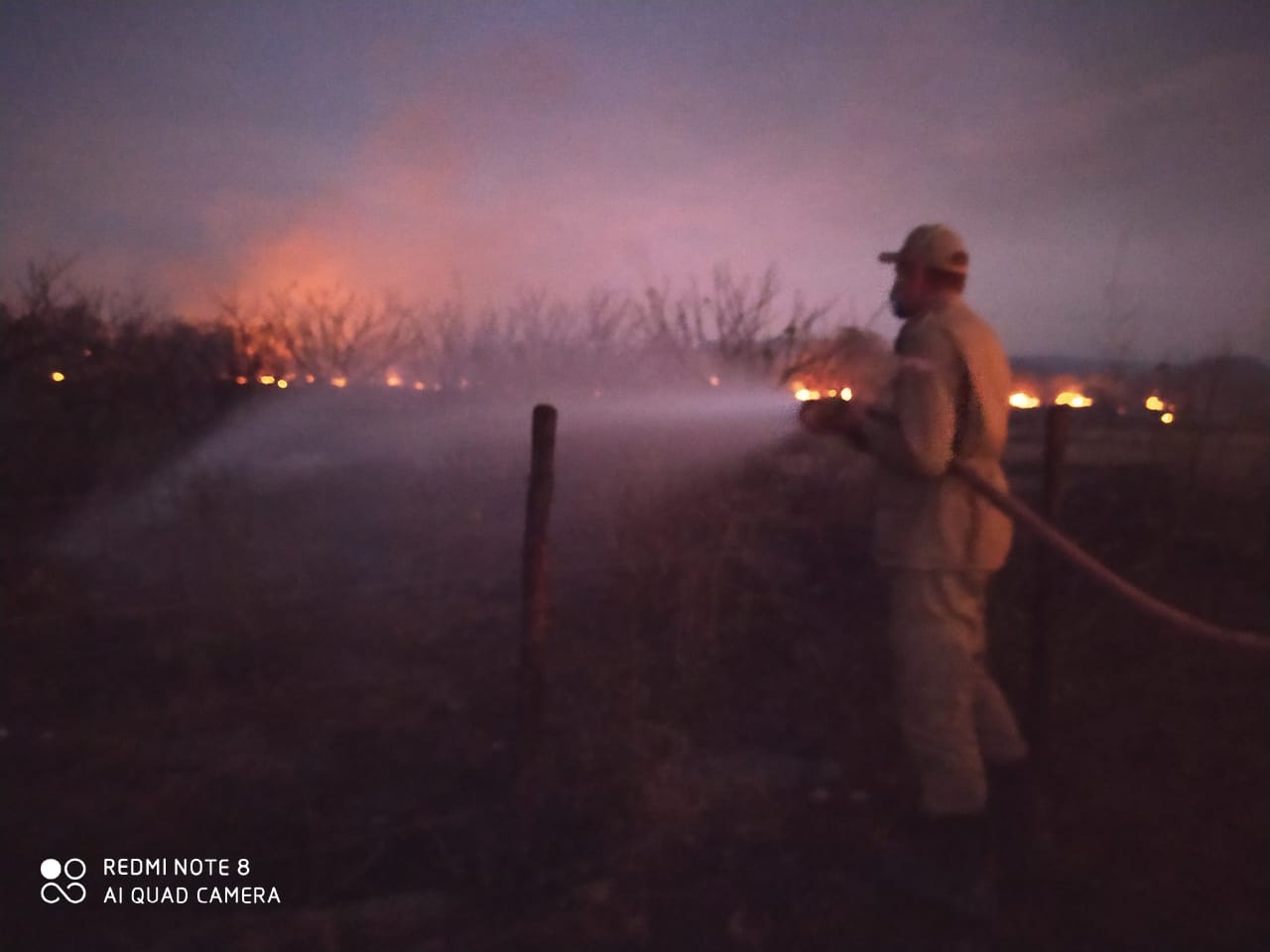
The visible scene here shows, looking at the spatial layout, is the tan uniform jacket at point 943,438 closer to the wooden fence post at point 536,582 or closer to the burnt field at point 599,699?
the burnt field at point 599,699

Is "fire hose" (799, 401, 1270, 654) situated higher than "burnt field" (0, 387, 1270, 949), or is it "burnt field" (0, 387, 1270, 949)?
"fire hose" (799, 401, 1270, 654)

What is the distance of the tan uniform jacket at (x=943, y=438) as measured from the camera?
3.54m

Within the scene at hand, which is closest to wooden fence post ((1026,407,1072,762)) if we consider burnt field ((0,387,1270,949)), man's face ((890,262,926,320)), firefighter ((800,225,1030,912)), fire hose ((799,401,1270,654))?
burnt field ((0,387,1270,949))

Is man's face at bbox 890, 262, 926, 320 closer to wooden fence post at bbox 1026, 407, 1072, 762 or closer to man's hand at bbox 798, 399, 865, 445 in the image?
man's hand at bbox 798, 399, 865, 445

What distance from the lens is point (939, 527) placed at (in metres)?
3.69

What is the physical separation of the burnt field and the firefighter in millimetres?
356

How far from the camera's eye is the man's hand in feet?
11.9

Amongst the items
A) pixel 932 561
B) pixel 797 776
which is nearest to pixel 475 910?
pixel 797 776

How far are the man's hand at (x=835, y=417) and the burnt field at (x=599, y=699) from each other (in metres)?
1.42

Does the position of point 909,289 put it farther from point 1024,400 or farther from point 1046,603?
point 1024,400

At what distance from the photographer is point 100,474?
765 centimetres

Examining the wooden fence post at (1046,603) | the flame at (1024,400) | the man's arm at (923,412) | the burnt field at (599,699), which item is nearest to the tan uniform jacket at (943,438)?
the man's arm at (923,412)

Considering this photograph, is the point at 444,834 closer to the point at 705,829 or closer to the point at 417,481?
the point at 705,829

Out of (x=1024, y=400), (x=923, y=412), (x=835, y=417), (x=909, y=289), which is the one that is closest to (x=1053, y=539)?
(x=923, y=412)
